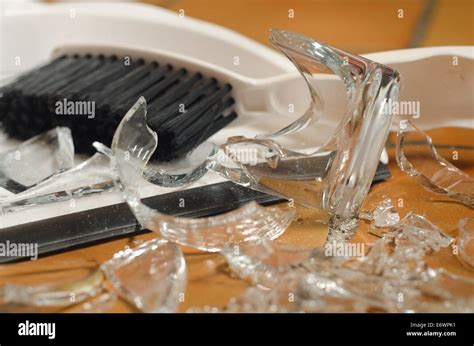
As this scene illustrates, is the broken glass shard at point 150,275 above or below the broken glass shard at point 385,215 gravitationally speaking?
below

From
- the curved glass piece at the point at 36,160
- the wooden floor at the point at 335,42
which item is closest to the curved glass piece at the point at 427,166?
the wooden floor at the point at 335,42

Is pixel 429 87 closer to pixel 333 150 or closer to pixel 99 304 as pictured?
pixel 333 150

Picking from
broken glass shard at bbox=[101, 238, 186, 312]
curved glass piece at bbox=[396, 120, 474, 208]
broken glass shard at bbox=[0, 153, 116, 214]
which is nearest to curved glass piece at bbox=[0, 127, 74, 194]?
broken glass shard at bbox=[0, 153, 116, 214]

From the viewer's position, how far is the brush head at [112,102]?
558 millimetres

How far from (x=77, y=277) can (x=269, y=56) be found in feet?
1.02

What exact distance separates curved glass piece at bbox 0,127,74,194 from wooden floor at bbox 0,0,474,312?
0.10 meters

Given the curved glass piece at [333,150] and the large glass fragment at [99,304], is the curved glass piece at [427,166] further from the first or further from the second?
the large glass fragment at [99,304]

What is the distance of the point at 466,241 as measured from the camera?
44 centimetres

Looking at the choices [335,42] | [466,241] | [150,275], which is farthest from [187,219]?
[335,42]

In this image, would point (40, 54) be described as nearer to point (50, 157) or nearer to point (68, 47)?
point (68, 47)

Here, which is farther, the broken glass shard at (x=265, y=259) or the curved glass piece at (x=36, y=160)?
the curved glass piece at (x=36, y=160)

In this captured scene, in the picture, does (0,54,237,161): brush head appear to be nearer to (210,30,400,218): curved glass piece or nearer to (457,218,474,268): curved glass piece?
(210,30,400,218): curved glass piece

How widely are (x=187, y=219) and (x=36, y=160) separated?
17 cm

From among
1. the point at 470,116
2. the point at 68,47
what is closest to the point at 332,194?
the point at 470,116
